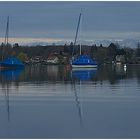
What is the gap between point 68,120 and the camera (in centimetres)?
1266

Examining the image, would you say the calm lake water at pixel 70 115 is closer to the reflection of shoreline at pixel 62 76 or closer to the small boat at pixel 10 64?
the reflection of shoreline at pixel 62 76

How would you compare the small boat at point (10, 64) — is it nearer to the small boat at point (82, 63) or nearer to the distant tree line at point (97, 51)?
the small boat at point (82, 63)

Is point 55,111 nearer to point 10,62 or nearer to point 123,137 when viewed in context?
point 123,137

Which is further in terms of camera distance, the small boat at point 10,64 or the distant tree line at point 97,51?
the distant tree line at point 97,51

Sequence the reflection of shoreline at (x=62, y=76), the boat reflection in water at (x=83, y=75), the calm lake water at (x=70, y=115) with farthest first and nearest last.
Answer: the boat reflection in water at (x=83, y=75), the reflection of shoreline at (x=62, y=76), the calm lake water at (x=70, y=115)

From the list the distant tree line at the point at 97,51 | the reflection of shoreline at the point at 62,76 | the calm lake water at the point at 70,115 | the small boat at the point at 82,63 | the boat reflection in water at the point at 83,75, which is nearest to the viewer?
the calm lake water at the point at 70,115

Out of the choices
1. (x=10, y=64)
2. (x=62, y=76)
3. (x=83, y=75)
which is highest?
(x=62, y=76)

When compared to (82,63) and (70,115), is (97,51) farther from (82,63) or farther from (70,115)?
(70,115)

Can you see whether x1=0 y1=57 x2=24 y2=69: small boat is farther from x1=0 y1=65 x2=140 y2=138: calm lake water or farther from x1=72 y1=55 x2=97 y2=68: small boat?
x1=0 y1=65 x2=140 y2=138: calm lake water

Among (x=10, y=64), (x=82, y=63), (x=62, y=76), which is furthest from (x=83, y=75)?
(x=10, y=64)

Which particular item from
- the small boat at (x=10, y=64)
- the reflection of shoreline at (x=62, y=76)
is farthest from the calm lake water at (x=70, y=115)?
the small boat at (x=10, y=64)

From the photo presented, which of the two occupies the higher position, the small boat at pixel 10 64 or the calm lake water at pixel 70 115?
the calm lake water at pixel 70 115

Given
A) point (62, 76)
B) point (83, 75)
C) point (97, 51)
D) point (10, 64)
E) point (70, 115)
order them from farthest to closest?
point (97, 51), point (10, 64), point (83, 75), point (62, 76), point (70, 115)

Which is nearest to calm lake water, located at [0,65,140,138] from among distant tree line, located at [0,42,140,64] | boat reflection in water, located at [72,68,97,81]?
A: boat reflection in water, located at [72,68,97,81]
